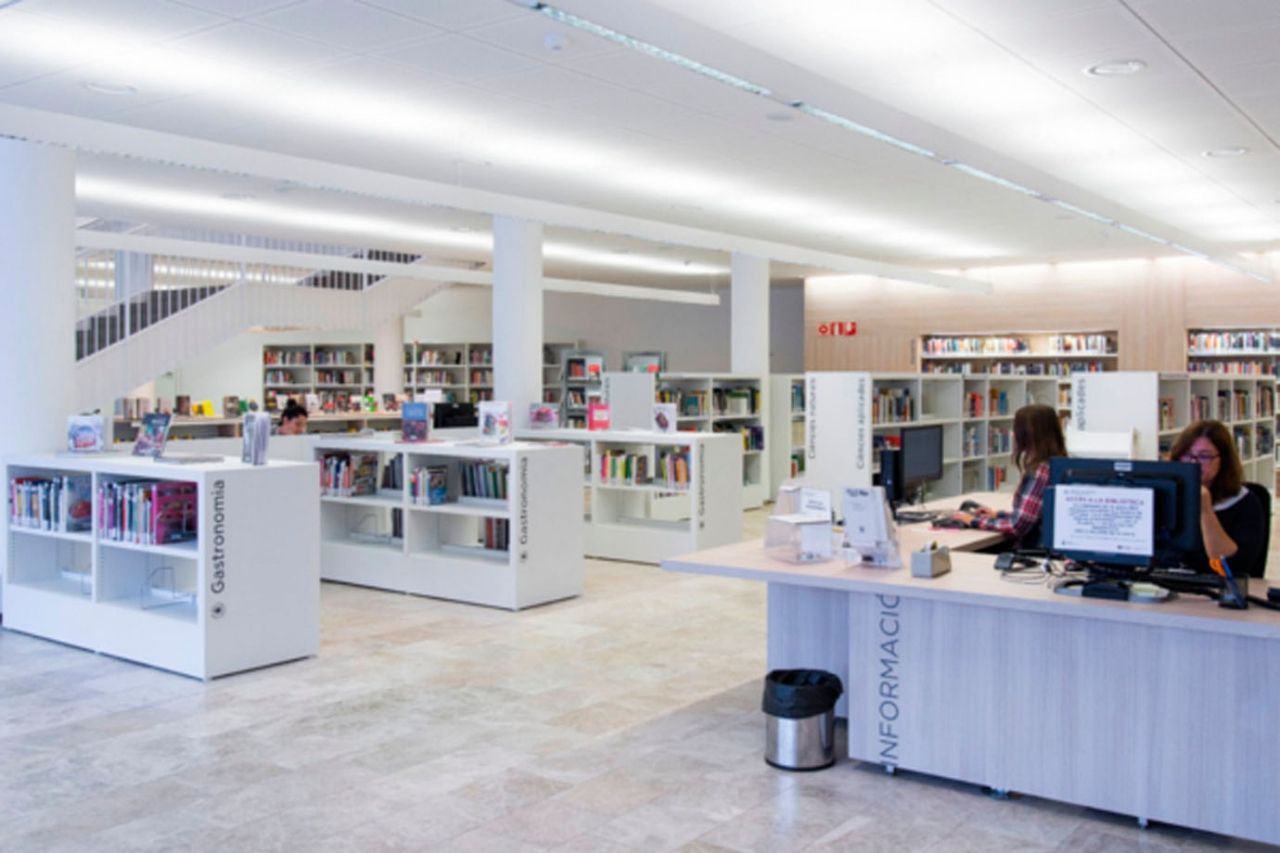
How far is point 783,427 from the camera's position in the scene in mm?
13508

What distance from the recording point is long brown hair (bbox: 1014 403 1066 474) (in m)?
5.58

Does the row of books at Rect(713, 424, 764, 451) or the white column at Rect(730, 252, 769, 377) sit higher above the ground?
the white column at Rect(730, 252, 769, 377)

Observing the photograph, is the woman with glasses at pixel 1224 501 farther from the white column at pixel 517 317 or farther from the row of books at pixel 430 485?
the white column at pixel 517 317

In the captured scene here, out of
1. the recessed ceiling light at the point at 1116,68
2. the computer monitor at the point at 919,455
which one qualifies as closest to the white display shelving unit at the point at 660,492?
the computer monitor at the point at 919,455

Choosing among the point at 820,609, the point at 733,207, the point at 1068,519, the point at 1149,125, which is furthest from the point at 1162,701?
the point at 733,207

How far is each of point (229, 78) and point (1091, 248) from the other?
11035 mm

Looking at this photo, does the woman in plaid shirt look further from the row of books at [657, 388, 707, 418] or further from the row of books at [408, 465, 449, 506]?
the row of books at [657, 388, 707, 418]

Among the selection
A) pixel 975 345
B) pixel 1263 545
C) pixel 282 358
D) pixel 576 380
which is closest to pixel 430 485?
pixel 1263 545

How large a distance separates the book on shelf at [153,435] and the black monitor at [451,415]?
629 centimetres

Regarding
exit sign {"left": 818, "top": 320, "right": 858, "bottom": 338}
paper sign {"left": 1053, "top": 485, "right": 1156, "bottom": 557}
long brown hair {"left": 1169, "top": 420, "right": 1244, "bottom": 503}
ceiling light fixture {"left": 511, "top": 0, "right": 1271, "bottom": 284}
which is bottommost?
paper sign {"left": 1053, "top": 485, "right": 1156, "bottom": 557}

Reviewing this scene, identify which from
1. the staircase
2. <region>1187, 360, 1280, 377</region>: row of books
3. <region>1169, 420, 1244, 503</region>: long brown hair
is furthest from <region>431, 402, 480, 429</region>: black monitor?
<region>1169, 420, 1244, 503</region>: long brown hair

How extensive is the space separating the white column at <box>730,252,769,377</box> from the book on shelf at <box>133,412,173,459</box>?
8.48 metres

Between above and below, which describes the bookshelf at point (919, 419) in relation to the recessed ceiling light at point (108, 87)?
below

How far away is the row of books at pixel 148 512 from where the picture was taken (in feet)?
19.8
